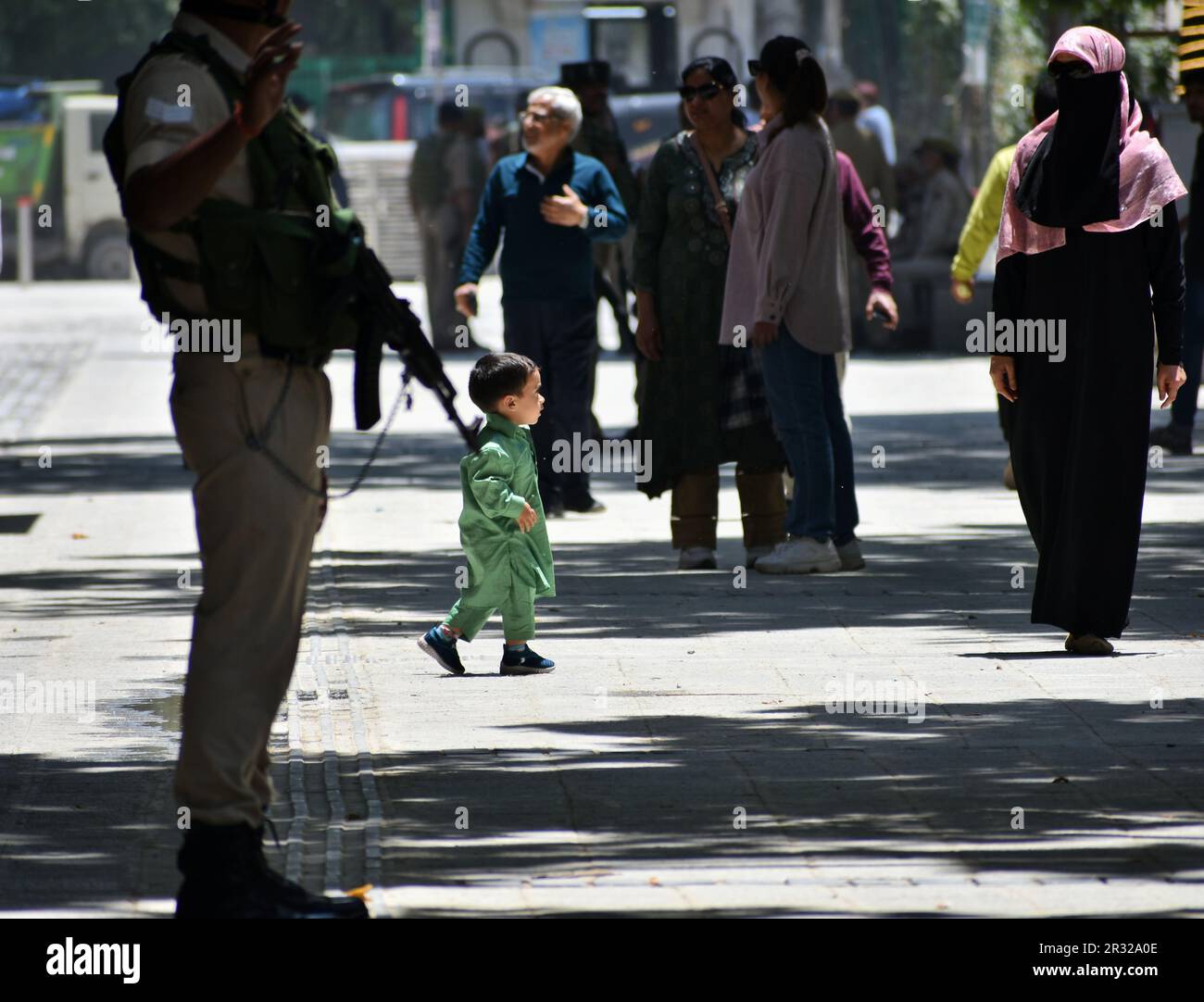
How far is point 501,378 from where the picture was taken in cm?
799

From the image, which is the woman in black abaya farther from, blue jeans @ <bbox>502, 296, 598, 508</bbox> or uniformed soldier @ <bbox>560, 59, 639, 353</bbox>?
uniformed soldier @ <bbox>560, 59, 639, 353</bbox>

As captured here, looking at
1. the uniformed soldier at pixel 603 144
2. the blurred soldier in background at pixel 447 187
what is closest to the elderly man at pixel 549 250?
the uniformed soldier at pixel 603 144

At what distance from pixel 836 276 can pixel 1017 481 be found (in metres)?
1.84

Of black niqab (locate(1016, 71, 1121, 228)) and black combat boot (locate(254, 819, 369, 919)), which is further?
black niqab (locate(1016, 71, 1121, 228))

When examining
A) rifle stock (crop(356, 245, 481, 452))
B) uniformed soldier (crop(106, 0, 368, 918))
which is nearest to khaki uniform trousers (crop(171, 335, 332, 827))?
uniformed soldier (crop(106, 0, 368, 918))

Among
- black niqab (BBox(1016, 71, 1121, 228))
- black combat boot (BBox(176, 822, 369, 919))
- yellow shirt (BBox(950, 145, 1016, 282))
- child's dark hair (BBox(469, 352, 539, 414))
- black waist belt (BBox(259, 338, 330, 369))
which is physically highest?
black niqab (BBox(1016, 71, 1121, 228))

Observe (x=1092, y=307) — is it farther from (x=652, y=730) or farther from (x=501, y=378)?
(x=652, y=730)

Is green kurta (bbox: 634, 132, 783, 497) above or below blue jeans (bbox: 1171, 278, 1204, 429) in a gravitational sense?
above

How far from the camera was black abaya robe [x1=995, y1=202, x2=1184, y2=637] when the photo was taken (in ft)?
26.5

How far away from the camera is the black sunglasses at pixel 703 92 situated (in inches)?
398

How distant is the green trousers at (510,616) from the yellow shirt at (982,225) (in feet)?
11.3

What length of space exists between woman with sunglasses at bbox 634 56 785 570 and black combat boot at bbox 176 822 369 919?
5.43 metres

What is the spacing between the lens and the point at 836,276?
32.8 ft

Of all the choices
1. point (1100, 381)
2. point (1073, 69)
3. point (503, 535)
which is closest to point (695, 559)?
point (503, 535)
